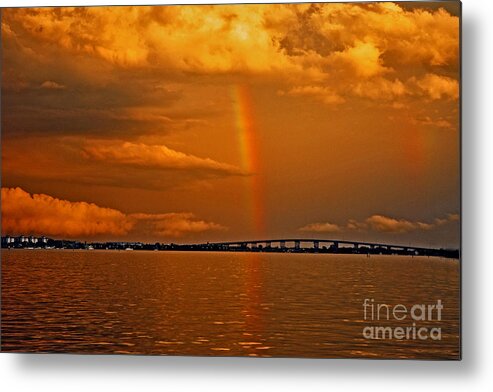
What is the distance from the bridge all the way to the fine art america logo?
0.29m

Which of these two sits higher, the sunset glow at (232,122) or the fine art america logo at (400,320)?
the sunset glow at (232,122)

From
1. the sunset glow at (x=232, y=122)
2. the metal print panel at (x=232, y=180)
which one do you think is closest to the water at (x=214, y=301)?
the metal print panel at (x=232, y=180)

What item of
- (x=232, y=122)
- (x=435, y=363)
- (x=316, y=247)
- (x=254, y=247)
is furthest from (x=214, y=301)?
(x=435, y=363)

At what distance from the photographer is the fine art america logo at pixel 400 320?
640cm

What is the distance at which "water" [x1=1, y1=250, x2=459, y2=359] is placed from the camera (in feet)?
21.1

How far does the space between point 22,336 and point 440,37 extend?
301 centimetres

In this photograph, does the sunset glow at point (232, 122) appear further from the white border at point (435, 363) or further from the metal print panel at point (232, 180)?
the white border at point (435, 363)

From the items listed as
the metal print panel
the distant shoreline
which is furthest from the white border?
the distant shoreline

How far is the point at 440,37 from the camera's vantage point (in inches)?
252

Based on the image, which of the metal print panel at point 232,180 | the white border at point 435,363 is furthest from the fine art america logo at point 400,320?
the white border at point 435,363

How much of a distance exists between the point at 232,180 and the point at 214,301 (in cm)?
72

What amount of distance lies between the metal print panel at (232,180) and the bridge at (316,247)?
0.01 meters

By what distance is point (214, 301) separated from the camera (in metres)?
6.62

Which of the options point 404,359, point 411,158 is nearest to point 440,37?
point 411,158
